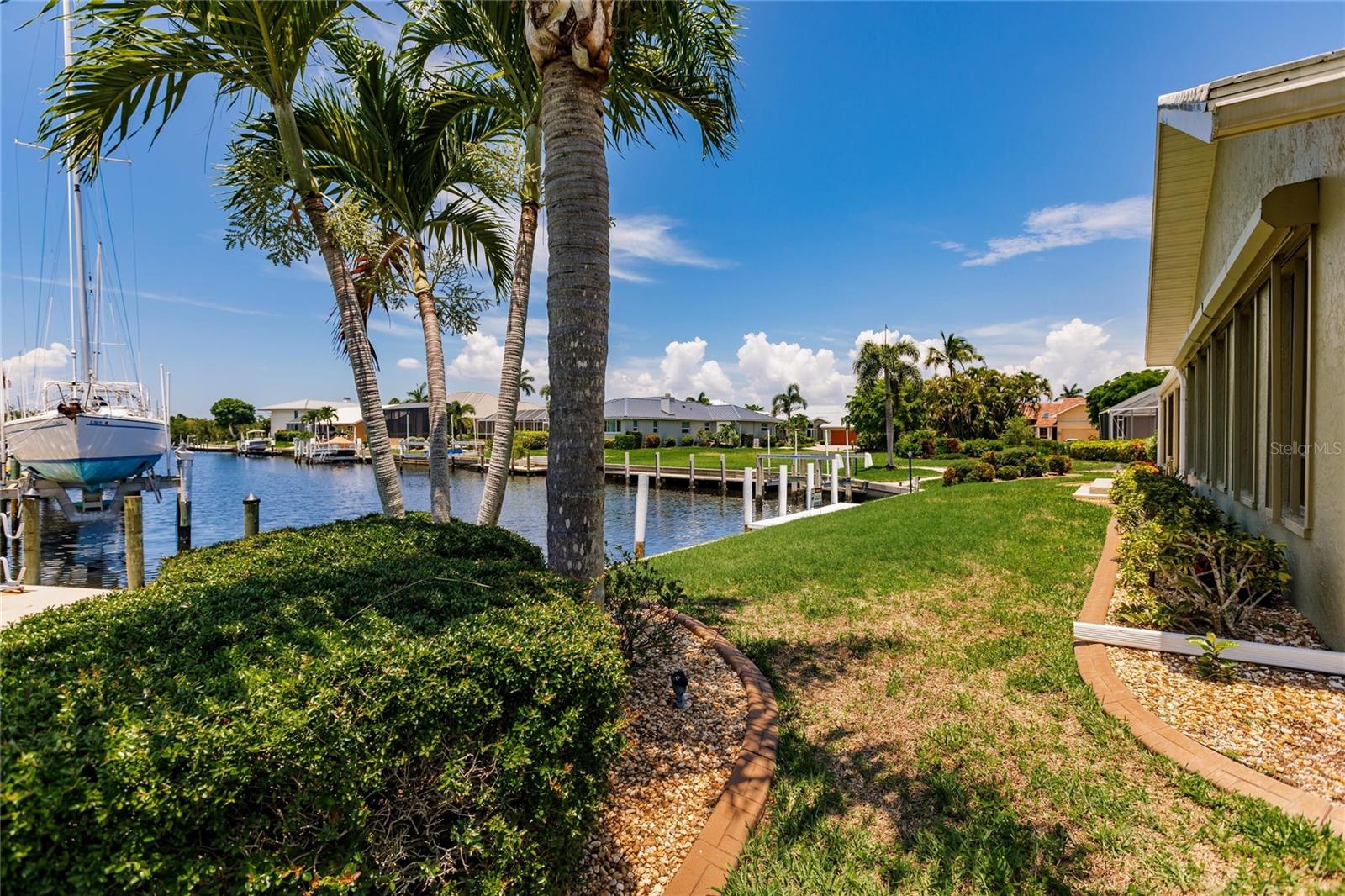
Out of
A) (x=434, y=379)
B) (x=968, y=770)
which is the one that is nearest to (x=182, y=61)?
(x=434, y=379)

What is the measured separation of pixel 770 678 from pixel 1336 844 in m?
3.05

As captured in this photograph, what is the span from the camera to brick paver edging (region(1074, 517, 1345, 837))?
8.93 ft

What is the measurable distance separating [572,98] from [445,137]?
3.48m

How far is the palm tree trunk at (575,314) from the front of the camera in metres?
3.92

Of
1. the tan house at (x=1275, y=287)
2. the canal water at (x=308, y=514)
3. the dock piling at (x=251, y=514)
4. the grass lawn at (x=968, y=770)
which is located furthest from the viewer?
the canal water at (x=308, y=514)

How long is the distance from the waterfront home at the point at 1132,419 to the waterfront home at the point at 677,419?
93.7ft

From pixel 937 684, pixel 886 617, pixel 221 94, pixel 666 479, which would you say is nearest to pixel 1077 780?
pixel 937 684

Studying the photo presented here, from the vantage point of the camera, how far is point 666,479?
39.3 metres

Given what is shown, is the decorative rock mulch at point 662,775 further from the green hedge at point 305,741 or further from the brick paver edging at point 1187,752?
the brick paver edging at point 1187,752

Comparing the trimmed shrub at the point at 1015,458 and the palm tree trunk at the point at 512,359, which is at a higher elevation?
the palm tree trunk at the point at 512,359

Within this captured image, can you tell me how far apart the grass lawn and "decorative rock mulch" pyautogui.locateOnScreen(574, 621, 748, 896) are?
342 millimetres

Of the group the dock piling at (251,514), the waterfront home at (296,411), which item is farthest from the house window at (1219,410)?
the waterfront home at (296,411)

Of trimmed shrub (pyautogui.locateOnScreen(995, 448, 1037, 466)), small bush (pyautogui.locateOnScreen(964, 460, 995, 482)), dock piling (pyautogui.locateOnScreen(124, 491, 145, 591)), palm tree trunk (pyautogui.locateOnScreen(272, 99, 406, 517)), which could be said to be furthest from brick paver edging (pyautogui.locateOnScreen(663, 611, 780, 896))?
trimmed shrub (pyautogui.locateOnScreen(995, 448, 1037, 466))

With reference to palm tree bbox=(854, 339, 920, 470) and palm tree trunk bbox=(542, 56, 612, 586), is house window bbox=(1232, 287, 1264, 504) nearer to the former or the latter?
palm tree trunk bbox=(542, 56, 612, 586)
